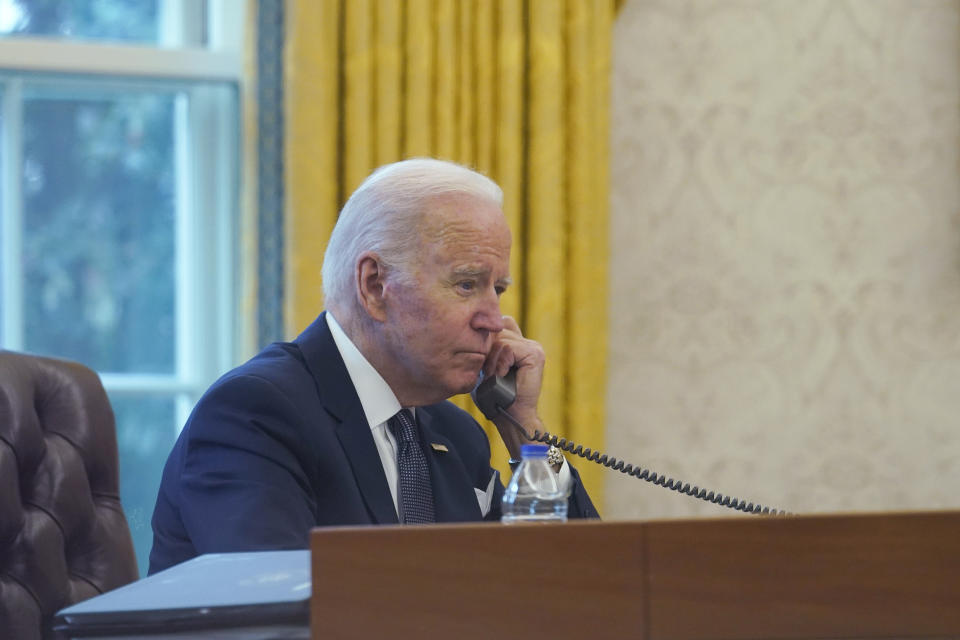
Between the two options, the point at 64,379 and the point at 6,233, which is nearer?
the point at 64,379

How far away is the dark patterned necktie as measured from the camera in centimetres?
194

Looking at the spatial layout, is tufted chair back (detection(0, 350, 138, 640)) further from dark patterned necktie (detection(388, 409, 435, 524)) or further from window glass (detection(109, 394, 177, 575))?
window glass (detection(109, 394, 177, 575))

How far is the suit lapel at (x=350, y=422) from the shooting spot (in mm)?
1844

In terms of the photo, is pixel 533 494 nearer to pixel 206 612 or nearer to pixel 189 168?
pixel 206 612

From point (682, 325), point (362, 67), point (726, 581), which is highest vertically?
point (362, 67)

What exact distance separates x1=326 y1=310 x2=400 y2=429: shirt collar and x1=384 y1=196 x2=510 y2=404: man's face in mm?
53

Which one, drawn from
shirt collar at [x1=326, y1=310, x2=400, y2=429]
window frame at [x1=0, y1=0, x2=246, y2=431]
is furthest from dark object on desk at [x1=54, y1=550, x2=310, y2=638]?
window frame at [x1=0, y1=0, x2=246, y2=431]

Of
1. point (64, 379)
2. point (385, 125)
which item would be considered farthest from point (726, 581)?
point (385, 125)

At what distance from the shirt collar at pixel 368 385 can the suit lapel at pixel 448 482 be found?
0.14m

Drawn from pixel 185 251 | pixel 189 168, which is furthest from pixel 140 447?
pixel 189 168

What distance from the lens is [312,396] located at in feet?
6.16

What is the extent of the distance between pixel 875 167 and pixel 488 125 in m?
1.27

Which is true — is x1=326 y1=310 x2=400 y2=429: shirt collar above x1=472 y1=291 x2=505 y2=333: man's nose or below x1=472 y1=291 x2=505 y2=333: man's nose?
below

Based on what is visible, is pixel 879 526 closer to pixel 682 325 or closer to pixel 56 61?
pixel 682 325
